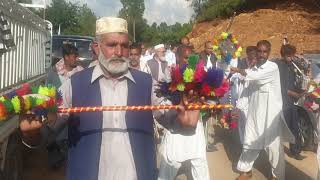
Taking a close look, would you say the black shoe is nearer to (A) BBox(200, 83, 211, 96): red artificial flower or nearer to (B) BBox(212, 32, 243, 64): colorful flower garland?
(B) BBox(212, 32, 243, 64): colorful flower garland

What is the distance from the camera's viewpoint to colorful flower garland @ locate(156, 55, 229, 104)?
3004mm

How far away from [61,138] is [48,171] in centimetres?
125

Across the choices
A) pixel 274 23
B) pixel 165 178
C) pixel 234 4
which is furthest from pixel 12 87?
pixel 234 4

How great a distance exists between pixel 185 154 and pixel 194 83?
2.86 m

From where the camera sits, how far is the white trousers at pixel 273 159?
6.91m

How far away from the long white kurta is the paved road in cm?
71

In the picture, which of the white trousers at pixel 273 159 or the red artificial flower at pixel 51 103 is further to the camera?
the white trousers at pixel 273 159

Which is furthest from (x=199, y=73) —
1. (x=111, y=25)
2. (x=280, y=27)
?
(x=280, y=27)

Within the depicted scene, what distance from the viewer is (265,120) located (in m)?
7.11

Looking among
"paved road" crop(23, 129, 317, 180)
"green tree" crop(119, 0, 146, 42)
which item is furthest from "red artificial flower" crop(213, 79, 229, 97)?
"green tree" crop(119, 0, 146, 42)

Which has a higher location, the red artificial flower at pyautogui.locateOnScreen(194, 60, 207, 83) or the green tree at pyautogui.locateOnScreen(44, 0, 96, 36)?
the green tree at pyautogui.locateOnScreen(44, 0, 96, 36)

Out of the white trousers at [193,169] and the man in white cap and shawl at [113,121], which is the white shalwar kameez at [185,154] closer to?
the white trousers at [193,169]

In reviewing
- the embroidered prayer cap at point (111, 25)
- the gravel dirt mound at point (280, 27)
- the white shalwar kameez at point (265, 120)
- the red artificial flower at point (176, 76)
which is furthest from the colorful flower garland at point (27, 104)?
the gravel dirt mound at point (280, 27)

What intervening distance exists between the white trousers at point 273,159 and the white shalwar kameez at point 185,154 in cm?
153
